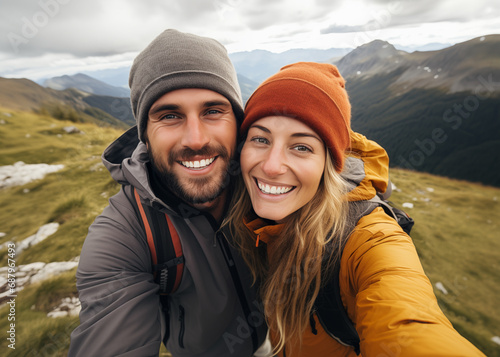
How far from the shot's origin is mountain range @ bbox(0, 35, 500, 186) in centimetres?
3097

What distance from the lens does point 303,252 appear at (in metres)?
2.03

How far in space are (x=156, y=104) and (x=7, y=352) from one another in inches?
169

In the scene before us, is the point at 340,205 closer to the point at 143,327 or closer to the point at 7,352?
the point at 143,327

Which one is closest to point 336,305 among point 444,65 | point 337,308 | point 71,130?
point 337,308

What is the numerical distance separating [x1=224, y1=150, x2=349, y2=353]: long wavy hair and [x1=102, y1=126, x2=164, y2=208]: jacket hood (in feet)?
2.83

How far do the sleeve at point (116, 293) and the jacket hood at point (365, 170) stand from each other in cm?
197

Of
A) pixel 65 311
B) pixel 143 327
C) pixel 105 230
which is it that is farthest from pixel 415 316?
pixel 65 311

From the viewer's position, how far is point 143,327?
5.82ft

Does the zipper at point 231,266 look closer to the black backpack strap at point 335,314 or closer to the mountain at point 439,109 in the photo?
the black backpack strap at point 335,314

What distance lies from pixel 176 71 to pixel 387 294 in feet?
8.52

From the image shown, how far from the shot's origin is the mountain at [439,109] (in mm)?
37625

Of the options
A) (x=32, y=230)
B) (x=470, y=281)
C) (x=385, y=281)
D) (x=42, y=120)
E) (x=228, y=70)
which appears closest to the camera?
(x=385, y=281)

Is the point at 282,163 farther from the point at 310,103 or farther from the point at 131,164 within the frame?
the point at 131,164

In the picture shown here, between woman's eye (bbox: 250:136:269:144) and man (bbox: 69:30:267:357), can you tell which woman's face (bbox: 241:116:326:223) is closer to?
woman's eye (bbox: 250:136:269:144)
